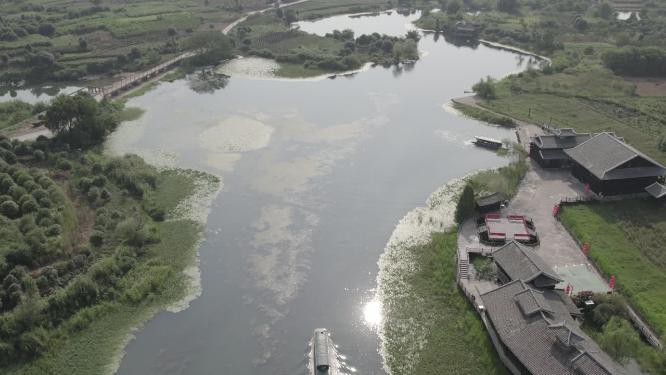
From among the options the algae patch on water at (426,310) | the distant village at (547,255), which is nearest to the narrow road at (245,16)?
the distant village at (547,255)

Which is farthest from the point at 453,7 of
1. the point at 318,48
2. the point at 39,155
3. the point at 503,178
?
the point at 39,155

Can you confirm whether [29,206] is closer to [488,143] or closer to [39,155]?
[39,155]

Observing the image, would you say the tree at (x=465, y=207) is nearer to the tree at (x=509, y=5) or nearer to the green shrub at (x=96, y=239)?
the green shrub at (x=96, y=239)

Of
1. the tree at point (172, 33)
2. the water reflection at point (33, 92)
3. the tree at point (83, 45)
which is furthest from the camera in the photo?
the tree at point (172, 33)

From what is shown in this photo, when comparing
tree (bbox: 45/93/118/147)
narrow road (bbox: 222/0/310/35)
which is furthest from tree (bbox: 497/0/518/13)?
tree (bbox: 45/93/118/147)

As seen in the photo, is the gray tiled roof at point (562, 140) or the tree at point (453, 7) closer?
the gray tiled roof at point (562, 140)

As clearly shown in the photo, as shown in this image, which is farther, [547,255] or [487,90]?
[487,90]
